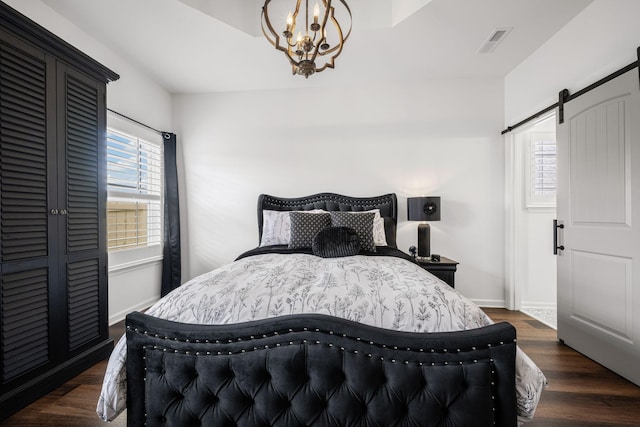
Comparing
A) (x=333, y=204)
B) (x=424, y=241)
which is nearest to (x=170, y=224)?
(x=333, y=204)

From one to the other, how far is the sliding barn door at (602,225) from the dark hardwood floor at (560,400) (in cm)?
18

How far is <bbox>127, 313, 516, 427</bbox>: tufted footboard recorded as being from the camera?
1099 mm

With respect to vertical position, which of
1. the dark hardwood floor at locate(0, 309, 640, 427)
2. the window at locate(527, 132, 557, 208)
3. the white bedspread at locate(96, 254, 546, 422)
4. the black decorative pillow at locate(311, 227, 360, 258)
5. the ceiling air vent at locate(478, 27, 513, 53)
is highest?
the ceiling air vent at locate(478, 27, 513, 53)

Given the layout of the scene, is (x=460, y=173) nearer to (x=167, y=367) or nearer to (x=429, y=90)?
(x=429, y=90)

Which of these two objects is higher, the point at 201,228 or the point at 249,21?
the point at 249,21

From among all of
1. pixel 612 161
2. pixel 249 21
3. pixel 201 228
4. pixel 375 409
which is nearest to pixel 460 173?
pixel 612 161

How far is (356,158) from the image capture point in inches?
143

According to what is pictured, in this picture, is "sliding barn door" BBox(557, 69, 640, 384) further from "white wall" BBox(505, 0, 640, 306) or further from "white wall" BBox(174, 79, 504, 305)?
"white wall" BBox(174, 79, 504, 305)

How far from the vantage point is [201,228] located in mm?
3822

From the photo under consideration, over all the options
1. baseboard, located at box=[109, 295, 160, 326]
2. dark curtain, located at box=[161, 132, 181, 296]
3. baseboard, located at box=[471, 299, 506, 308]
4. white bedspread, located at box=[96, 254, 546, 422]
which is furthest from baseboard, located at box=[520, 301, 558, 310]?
baseboard, located at box=[109, 295, 160, 326]

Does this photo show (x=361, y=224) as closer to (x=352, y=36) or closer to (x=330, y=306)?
(x=330, y=306)

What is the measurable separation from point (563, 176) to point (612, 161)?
433 mm

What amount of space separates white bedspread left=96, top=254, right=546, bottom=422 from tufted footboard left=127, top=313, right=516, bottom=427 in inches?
2.4

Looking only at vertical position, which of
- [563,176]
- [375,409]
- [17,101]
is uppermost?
[17,101]
